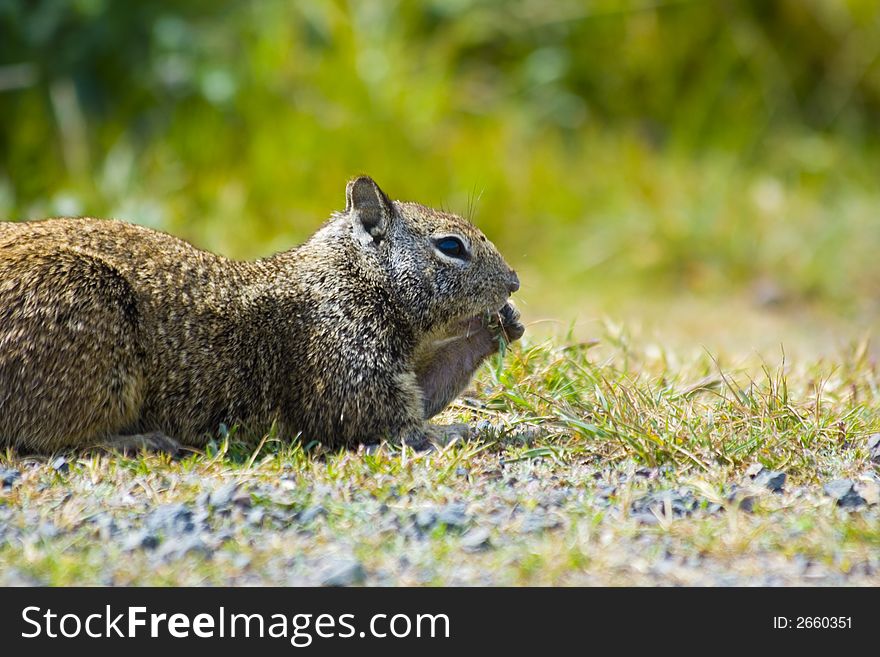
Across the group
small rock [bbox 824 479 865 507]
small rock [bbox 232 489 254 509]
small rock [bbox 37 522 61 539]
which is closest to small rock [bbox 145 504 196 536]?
small rock [bbox 232 489 254 509]

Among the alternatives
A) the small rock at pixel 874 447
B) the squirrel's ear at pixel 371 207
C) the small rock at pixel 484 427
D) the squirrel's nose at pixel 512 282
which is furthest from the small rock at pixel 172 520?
the small rock at pixel 874 447

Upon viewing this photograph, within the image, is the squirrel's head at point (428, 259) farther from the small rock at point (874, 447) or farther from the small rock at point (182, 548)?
the small rock at point (182, 548)

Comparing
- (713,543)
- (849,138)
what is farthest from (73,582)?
(849,138)

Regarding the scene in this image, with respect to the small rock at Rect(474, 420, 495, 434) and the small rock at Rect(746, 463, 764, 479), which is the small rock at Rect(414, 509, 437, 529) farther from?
the small rock at Rect(746, 463, 764, 479)

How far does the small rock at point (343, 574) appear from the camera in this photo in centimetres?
347

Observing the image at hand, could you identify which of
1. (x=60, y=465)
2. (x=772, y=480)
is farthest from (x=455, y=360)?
(x=60, y=465)

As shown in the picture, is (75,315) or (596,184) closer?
(75,315)

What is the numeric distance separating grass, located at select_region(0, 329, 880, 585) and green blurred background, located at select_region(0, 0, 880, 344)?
11.1ft

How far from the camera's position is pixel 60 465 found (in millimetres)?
4547

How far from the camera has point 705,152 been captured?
431 inches

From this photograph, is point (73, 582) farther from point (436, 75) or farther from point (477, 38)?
point (477, 38)

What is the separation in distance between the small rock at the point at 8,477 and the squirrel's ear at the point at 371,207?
1.80 meters

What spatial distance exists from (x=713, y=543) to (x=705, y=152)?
25.3 feet

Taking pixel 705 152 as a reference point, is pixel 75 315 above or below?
below
